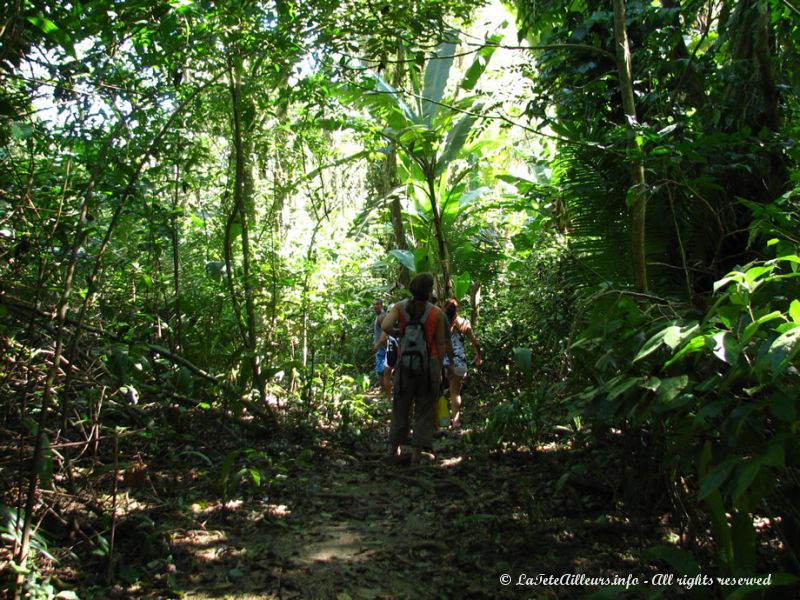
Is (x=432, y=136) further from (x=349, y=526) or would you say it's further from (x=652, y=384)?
(x=652, y=384)

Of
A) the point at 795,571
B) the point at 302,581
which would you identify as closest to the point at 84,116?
the point at 302,581

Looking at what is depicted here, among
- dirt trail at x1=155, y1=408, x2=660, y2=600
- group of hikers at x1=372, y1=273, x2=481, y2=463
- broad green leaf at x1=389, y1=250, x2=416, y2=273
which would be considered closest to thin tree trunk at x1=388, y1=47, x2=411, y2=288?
broad green leaf at x1=389, y1=250, x2=416, y2=273

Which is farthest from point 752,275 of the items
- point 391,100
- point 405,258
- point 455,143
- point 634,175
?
point 405,258

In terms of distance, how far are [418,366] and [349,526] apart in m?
1.73

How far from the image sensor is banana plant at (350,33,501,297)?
8.80 m

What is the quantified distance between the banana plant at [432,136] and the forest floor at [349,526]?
480cm

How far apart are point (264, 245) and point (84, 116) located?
3623 mm

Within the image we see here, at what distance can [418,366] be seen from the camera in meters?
5.69

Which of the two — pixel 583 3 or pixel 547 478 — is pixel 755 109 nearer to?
pixel 583 3

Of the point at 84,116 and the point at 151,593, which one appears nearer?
the point at 151,593

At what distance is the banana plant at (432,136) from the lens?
880 cm

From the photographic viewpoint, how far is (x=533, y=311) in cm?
827

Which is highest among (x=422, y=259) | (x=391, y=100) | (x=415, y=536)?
(x=391, y=100)

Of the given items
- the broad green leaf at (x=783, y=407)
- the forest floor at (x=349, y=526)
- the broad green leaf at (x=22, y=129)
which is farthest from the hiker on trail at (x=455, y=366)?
the broad green leaf at (x=783, y=407)
